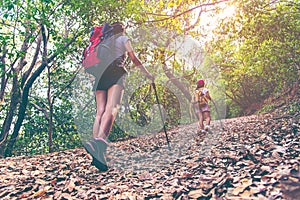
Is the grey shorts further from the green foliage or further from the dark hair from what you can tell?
the green foliage

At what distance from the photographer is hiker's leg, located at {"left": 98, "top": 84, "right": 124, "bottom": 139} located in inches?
119

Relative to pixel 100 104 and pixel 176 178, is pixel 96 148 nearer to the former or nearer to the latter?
pixel 100 104

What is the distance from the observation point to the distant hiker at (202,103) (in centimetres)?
582

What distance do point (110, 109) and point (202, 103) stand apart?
3306mm

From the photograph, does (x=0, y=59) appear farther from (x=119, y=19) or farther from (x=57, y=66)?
(x=119, y=19)

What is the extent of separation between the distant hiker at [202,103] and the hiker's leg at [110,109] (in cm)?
293

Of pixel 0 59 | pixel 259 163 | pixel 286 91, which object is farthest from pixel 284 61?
pixel 0 59

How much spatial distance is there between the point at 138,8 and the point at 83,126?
4.60 m

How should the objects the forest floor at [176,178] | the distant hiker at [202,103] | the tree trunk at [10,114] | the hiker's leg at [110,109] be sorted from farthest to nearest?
the tree trunk at [10,114], the distant hiker at [202,103], the hiker's leg at [110,109], the forest floor at [176,178]

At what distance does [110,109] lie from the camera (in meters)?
3.11

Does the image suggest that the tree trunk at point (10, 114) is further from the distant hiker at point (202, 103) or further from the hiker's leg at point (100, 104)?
the hiker's leg at point (100, 104)

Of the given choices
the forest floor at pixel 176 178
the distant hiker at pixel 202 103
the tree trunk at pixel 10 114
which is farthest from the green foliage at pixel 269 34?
the tree trunk at pixel 10 114

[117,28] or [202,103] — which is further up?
[117,28]

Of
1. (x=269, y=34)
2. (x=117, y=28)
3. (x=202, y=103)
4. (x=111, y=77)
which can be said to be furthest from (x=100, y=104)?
(x=269, y=34)
